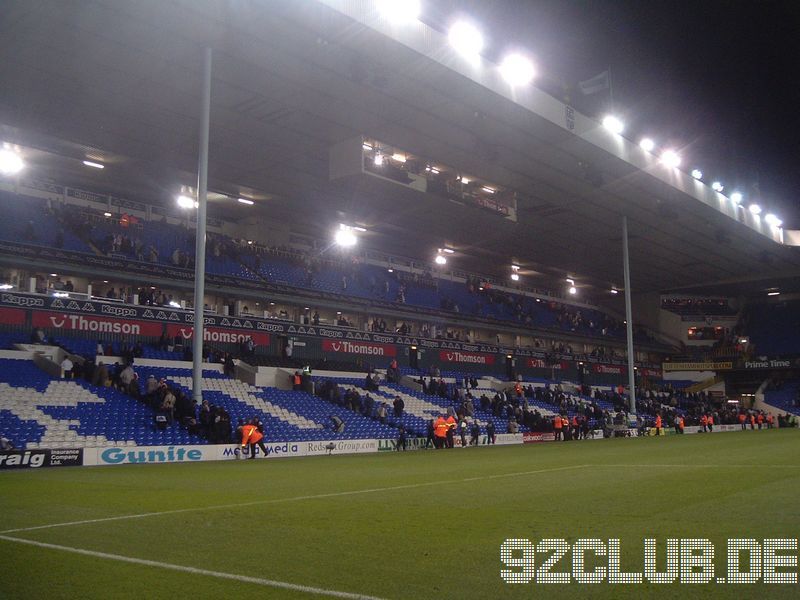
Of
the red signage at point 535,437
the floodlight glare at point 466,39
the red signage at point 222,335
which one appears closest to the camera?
the floodlight glare at point 466,39

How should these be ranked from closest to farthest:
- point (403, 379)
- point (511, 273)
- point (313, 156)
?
1. point (313, 156)
2. point (403, 379)
3. point (511, 273)

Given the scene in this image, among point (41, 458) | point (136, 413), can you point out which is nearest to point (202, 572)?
point (41, 458)

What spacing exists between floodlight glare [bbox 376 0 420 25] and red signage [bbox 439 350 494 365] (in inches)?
962

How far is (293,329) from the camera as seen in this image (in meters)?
34.1

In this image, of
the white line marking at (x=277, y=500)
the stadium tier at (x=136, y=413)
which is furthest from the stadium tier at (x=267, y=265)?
the white line marking at (x=277, y=500)

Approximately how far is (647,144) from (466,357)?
58.0 ft

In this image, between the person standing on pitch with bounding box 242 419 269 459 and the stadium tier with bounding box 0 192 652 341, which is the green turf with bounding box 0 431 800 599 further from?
the stadium tier with bounding box 0 192 652 341

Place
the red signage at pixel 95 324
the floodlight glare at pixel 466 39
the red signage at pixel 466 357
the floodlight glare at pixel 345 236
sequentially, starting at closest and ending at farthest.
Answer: the floodlight glare at pixel 466 39, the red signage at pixel 95 324, the floodlight glare at pixel 345 236, the red signage at pixel 466 357

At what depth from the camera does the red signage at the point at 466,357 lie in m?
42.8

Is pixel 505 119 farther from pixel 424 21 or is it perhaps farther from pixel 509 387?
pixel 509 387

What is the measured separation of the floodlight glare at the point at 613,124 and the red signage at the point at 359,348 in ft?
54.8

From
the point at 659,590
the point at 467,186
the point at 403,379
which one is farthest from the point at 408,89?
the point at 659,590

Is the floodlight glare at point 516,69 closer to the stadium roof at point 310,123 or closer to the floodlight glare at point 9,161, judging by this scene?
the stadium roof at point 310,123

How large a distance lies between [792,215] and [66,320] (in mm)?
43056
